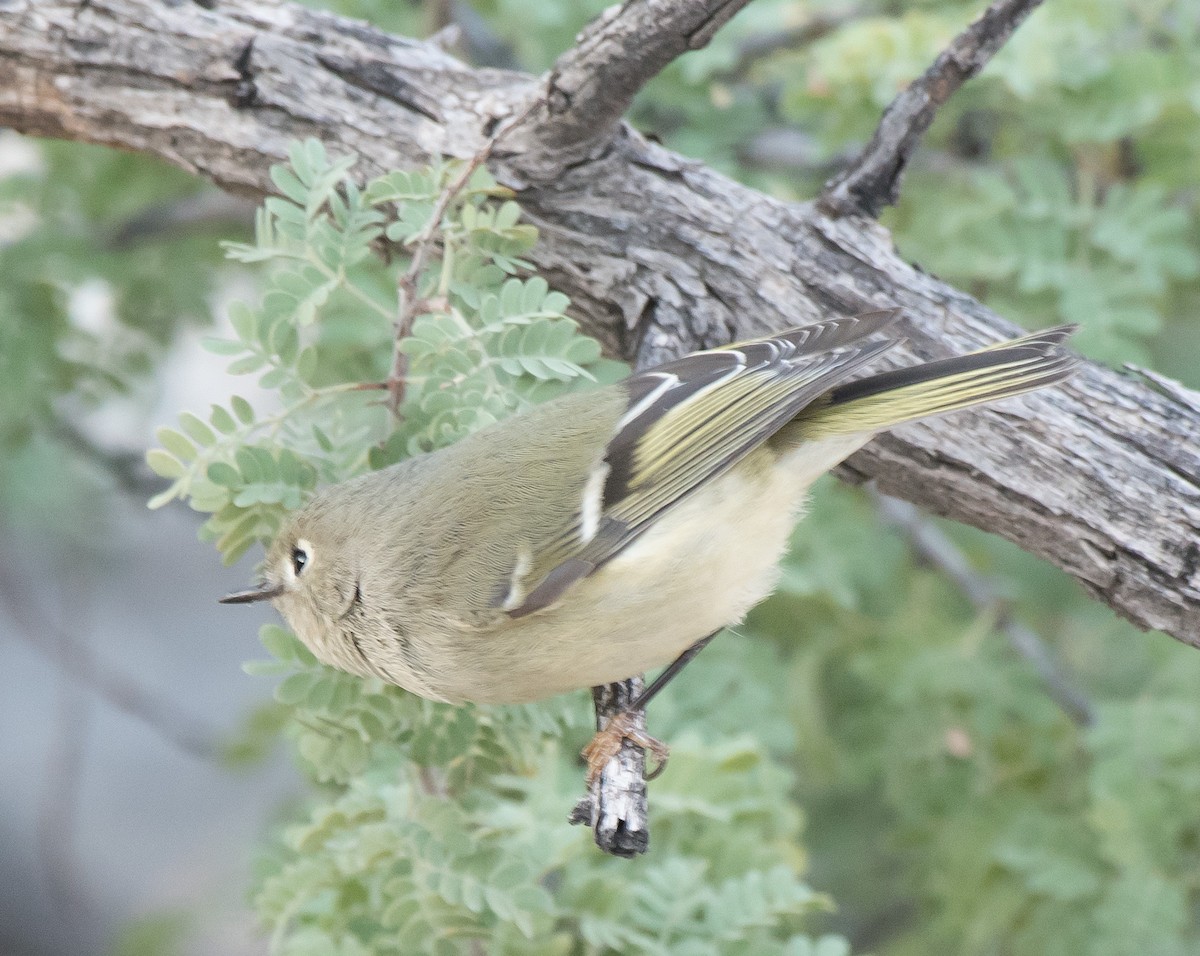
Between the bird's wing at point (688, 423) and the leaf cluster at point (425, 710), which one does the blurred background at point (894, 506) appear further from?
the bird's wing at point (688, 423)

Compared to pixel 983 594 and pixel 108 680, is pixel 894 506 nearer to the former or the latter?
pixel 983 594

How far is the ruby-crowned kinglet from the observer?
5.35 feet

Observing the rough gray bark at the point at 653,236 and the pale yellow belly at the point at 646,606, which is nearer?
the pale yellow belly at the point at 646,606

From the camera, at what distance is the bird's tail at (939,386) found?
166cm

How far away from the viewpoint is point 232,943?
500 cm

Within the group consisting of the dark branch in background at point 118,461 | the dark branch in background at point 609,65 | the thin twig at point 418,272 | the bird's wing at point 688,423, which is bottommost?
the bird's wing at point 688,423

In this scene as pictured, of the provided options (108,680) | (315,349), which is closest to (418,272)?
(315,349)

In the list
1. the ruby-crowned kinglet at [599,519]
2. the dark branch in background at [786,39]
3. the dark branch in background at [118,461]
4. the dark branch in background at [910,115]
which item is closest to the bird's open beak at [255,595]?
the ruby-crowned kinglet at [599,519]

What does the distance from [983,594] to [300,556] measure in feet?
5.77

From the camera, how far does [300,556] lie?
1.81m

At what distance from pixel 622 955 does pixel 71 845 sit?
14.3 ft

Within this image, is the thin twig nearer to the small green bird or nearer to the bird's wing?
the small green bird

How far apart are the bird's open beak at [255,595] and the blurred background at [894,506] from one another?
600 mm

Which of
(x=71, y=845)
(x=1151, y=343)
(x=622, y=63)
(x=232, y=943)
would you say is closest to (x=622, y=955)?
(x=622, y=63)
